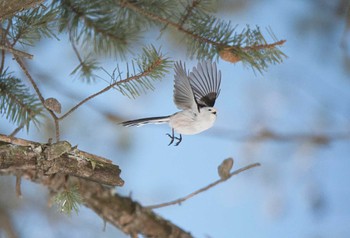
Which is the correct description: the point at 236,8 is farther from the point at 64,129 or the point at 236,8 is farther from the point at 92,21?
the point at 92,21

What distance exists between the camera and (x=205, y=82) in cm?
65

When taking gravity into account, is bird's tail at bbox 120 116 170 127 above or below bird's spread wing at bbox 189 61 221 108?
below

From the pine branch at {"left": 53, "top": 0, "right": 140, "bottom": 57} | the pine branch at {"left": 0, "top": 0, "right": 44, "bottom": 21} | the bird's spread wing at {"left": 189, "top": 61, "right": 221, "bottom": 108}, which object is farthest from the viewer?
the pine branch at {"left": 53, "top": 0, "right": 140, "bottom": 57}

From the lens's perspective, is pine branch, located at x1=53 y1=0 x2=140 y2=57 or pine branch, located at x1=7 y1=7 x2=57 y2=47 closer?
pine branch, located at x1=7 y1=7 x2=57 y2=47

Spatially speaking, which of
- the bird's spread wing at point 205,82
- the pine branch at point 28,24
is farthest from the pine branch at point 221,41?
the pine branch at point 28,24

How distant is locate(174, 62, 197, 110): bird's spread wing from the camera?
1.85ft

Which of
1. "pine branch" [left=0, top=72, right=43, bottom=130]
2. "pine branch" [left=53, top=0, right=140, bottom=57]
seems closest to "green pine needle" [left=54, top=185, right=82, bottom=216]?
"pine branch" [left=0, top=72, right=43, bottom=130]

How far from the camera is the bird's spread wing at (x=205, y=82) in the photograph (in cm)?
63

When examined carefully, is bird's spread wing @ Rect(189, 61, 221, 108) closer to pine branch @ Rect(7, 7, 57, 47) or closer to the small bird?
the small bird

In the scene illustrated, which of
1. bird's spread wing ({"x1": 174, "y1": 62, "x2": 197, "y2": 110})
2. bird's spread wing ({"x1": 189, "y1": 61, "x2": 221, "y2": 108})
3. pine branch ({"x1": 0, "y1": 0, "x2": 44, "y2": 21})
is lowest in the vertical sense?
pine branch ({"x1": 0, "y1": 0, "x2": 44, "y2": 21})

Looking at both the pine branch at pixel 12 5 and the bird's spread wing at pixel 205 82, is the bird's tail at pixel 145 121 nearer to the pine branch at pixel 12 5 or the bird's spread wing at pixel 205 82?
the bird's spread wing at pixel 205 82

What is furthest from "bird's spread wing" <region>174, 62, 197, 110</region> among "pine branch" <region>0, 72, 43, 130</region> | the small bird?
"pine branch" <region>0, 72, 43, 130</region>

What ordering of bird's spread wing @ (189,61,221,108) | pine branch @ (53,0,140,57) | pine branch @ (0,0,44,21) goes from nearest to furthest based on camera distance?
pine branch @ (0,0,44,21) < bird's spread wing @ (189,61,221,108) < pine branch @ (53,0,140,57)

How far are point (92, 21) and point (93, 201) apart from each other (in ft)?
0.94
